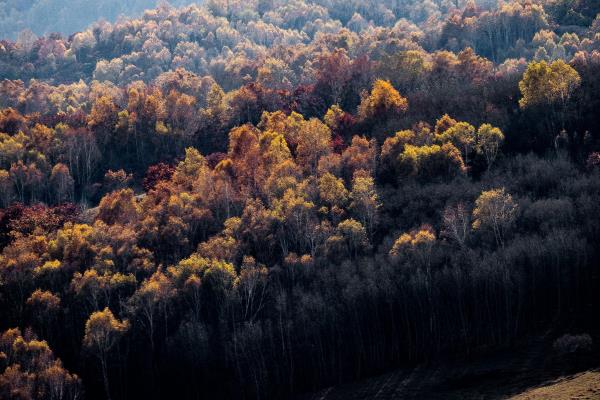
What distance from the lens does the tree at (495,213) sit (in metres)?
83.9

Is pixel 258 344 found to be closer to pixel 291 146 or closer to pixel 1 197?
pixel 291 146

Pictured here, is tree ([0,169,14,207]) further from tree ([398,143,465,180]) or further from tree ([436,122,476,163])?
tree ([436,122,476,163])

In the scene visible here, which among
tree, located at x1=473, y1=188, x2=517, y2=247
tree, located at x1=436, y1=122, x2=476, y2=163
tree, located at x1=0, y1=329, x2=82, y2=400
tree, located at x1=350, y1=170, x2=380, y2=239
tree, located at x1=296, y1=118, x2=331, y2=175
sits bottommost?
tree, located at x1=0, y1=329, x2=82, y2=400

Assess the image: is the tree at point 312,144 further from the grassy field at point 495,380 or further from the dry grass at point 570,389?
the dry grass at point 570,389

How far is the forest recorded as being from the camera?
78000mm

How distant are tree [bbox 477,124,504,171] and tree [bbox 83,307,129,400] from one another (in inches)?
1784

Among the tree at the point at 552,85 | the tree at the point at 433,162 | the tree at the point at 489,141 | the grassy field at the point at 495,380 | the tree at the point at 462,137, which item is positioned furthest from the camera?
the tree at the point at 552,85

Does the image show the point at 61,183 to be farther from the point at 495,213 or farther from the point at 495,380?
the point at 495,380

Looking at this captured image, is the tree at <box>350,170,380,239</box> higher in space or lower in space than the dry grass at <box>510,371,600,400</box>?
higher

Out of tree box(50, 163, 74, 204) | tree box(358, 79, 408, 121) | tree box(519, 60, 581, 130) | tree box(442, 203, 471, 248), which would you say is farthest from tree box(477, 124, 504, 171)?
tree box(50, 163, 74, 204)

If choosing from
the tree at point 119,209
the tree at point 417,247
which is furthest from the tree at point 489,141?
the tree at point 119,209

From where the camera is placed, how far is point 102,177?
125 m

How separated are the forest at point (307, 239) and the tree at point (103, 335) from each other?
0.19m

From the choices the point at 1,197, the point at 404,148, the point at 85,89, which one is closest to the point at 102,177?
the point at 1,197
